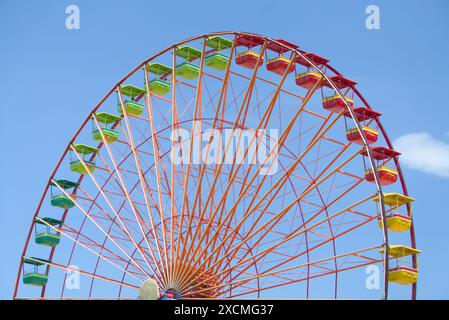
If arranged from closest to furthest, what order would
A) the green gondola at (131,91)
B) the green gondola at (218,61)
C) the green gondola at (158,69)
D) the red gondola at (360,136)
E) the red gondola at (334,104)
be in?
the red gondola at (360,136) < the red gondola at (334,104) < the green gondola at (218,61) < the green gondola at (158,69) < the green gondola at (131,91)

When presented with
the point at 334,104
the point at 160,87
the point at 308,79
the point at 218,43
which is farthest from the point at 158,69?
the point at 334,104

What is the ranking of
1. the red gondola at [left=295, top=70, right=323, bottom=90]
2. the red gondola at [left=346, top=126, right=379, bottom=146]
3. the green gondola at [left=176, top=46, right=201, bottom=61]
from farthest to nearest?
the green gondola at [left=176, top=46, right=201, bottom=61] → the red gondola at [left=295, top=70, right=323, bottom=90] → the red gondola at [left=346, top=126, right=379, bottom=146]

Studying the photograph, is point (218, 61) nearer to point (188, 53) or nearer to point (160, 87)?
point (188, 53)

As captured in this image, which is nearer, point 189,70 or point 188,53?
point 189,70

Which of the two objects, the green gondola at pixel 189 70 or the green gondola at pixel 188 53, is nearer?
the green gondola at pixel 189 70

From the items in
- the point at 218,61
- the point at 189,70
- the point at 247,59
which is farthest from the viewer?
the point at 189,70

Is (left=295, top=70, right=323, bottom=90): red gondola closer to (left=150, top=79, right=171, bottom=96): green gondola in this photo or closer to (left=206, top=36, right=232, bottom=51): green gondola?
(left=206, top=36, right=232, bottom=51): green gondola

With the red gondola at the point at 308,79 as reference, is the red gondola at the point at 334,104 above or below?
below

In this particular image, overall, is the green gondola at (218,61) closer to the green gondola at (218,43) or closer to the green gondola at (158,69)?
the green gondola at (218,43)

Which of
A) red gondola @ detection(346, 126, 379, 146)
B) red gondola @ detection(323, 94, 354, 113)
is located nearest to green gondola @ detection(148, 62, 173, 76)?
red gondola @ detection(323, 94, 354, 113)

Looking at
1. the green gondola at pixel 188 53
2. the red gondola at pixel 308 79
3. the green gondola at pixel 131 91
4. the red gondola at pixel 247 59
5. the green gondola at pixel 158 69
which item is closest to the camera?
the red gondola at pixel 308 79

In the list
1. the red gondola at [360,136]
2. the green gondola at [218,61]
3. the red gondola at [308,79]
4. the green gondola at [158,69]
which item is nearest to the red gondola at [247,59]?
the green gondola at [218,61]

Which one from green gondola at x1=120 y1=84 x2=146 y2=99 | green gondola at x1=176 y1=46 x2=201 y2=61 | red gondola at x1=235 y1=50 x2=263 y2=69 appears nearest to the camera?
red gondola at x1=235 y1=50 x2=263 y2=69
